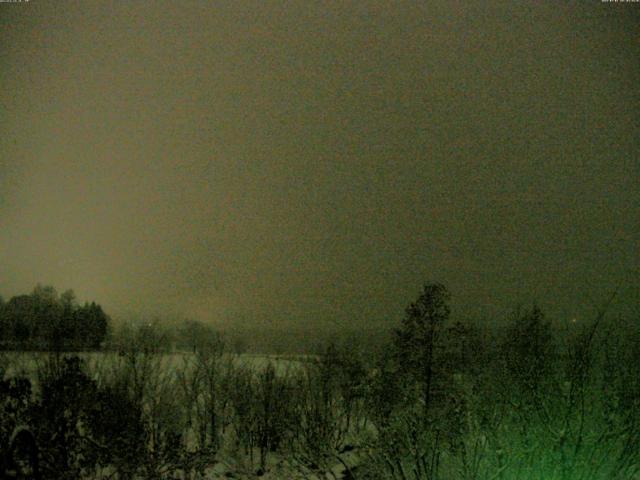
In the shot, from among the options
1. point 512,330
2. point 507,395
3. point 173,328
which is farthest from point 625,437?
point 173,328

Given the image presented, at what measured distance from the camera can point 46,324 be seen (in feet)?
174

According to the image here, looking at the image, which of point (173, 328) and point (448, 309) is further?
point (173, 328)

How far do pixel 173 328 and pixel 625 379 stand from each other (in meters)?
93.1

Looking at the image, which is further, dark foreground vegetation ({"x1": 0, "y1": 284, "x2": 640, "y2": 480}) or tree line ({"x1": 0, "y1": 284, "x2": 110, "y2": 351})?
tree line ({"x1": 0, "y1": 284, "x2": 110, "y2": 351})

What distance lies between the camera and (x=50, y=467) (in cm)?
948

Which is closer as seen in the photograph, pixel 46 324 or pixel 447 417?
pixel 447 417

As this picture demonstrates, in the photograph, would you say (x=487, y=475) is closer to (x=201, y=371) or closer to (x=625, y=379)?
(x=625, y=379)

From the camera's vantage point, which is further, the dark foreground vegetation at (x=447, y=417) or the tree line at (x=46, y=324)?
the tree line at (x=46, y=324)

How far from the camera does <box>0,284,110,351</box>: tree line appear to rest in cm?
4962

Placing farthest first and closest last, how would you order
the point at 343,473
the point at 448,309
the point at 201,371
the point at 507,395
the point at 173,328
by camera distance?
the point at 173,328
the point at 201,371
the point at 343,473
the point at 448,309
the point at 507,395

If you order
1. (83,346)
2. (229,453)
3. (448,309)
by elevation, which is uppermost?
(448,309)

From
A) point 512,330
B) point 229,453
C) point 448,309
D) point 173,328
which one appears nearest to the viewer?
point 448,309

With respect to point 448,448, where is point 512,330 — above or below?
above

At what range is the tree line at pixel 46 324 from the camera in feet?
163
